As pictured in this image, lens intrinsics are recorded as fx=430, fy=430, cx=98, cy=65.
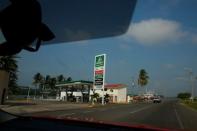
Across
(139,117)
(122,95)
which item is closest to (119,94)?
(122,95)

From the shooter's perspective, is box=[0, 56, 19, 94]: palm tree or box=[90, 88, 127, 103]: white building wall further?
box=[90, 88, 127, 103]: white building wall

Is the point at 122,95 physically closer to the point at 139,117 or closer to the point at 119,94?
the point at 119,94

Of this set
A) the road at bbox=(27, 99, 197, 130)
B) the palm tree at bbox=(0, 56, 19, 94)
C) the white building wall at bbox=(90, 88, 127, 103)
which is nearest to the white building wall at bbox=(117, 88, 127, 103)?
the white building wall at bbox=(90, 88, 127, 103)

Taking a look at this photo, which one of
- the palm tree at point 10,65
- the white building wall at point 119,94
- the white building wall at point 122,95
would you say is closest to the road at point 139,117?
the palm tree at point 10,65

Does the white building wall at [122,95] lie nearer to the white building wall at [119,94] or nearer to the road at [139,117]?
the white building wall at [119,94]

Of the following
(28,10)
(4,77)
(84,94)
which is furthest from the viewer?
(84,94)

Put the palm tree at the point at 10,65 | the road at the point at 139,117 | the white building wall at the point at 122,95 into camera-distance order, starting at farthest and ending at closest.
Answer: the white building wall at the point at 122,95 < the road at the point at 139,117 < the palm tree at the point at 10,65

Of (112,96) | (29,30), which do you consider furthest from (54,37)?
(112,96)

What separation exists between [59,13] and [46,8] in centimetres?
10

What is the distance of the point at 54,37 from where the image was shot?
217 centimetres

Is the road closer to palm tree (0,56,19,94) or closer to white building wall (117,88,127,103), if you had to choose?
palm tree (0,56,19,94)

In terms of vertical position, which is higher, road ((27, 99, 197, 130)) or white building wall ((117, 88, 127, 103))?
white building wall ((117, 88, 127, 103))

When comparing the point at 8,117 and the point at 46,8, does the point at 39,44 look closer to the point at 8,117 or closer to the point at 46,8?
the point at 46,8

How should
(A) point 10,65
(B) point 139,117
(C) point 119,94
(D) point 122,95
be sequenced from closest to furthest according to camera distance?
(A) point 10,65
(B) point 139,117
(C) point 119,94
(D) point 122,95
